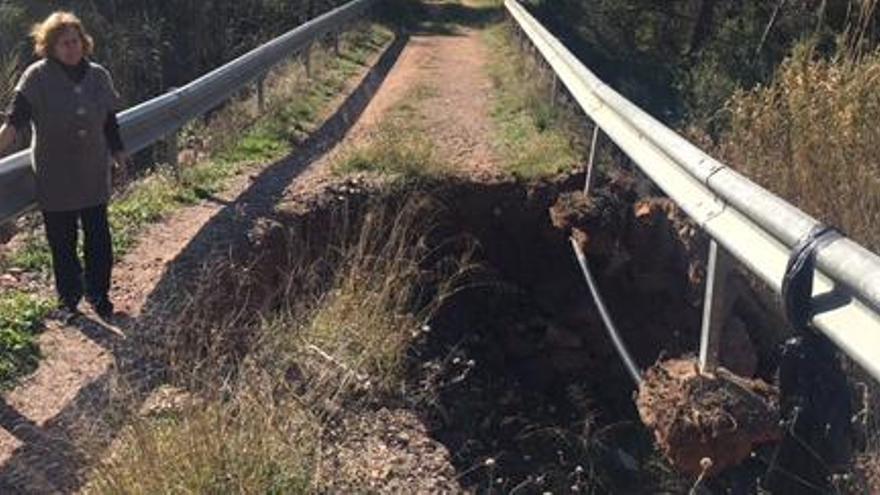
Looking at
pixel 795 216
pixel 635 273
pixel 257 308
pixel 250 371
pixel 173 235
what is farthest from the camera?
pixel 635 273

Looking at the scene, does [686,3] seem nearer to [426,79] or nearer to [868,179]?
[426,79]

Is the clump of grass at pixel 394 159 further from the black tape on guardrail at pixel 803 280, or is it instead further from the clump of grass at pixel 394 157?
the black tape on guardrail at pixel 803 280

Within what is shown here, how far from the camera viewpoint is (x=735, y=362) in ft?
19.8

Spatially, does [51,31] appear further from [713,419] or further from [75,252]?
[713,419]

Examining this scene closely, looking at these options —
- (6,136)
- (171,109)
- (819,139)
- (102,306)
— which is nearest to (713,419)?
(819,139)

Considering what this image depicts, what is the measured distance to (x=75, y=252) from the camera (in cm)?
618

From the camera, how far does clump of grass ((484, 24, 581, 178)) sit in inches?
386

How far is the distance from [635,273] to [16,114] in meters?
4.68

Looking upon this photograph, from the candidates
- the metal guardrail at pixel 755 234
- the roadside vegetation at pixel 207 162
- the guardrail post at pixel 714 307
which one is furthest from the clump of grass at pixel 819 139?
the roadside vegetation at pixel 207 162

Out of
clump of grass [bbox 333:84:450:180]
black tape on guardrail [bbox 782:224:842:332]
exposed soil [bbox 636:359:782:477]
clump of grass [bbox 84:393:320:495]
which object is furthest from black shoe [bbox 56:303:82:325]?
black tape on guardrail [bbox 782:224:842:332]

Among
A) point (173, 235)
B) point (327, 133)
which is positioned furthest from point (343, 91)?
point (173, 235)

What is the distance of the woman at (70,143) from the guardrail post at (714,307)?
3499 millimetres

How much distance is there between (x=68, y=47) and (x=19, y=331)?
62.2 inches

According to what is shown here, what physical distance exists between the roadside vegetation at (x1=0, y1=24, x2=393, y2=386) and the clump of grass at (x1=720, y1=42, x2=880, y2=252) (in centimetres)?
432
